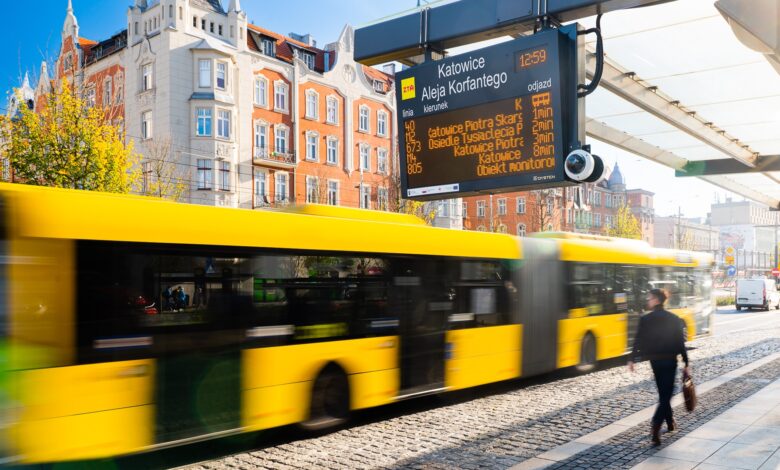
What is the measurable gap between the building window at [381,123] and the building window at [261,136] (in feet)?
36.4

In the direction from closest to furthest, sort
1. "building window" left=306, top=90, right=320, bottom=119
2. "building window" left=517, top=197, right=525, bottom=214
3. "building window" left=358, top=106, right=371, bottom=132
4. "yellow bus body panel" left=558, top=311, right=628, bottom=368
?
"yellow bus body panel" left=558, top=311, right=628, bottom=368
"building window" left=306, top=90, right=320, bottom=119
"building window" left=358, top=106, right=371, bottom=132
"building window" left=517, top=197, right=525, bottom=214

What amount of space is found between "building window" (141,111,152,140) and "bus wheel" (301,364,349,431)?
33.1m

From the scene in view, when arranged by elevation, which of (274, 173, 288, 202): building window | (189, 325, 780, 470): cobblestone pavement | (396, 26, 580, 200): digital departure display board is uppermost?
(274, 173, 288, 202): building window

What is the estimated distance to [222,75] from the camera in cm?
4006

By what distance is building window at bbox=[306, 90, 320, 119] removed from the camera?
1821 inches

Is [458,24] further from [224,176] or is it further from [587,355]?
[224,176]

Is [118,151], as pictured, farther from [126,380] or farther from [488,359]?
[126,380]

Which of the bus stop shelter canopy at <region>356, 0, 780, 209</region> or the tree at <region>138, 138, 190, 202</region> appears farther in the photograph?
the tree at <region>138, 138, 190, 202</region>

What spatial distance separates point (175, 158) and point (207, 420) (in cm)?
3175

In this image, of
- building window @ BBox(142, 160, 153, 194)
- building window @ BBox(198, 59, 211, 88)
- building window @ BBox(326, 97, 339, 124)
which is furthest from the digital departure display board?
building window @ BBox(326, 97, 339, 124)

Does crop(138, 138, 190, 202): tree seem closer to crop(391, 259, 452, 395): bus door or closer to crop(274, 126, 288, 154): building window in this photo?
crop(274, 126, 288, 154): building window

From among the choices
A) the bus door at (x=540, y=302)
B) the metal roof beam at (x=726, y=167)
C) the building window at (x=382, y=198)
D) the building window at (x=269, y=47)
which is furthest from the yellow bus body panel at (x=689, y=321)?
the building window at (x=269, y=47)

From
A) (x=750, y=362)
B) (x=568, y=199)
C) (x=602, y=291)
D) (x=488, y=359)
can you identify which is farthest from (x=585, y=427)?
(x=568, y=199)

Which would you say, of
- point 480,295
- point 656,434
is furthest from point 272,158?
point 656,434
